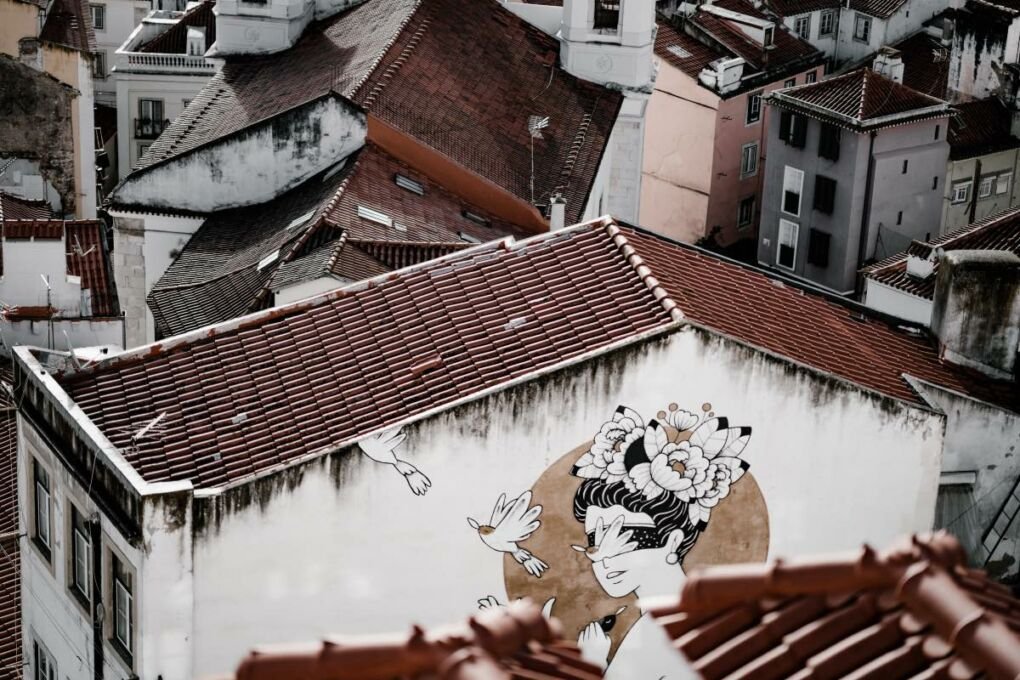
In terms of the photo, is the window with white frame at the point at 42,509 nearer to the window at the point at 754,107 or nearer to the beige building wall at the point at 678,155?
the beige building wall at the point at 678,155

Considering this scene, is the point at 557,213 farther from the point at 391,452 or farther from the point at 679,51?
the point at 679,51

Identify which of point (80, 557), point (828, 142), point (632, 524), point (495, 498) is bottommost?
point (828, 142)

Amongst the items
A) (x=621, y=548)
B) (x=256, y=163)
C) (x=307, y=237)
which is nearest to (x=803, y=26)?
(x=256, y=163)

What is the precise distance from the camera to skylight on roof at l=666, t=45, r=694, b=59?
7388 cm

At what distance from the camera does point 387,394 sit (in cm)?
2780

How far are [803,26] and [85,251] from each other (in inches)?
Result: 1624

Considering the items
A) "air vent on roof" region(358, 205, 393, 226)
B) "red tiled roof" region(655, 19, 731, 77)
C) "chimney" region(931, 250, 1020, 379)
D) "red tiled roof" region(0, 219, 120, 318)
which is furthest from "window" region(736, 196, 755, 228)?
"chimney" region(931, 250, 1020, 379)

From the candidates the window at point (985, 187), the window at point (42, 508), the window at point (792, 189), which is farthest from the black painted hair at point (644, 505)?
the window at point (985, 187)

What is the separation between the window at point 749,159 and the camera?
3014 inches

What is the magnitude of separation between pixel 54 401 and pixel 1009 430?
14.3 meters

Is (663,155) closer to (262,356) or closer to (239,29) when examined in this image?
(239,29)

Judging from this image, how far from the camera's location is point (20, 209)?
2167 inches

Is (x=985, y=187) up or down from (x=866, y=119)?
down

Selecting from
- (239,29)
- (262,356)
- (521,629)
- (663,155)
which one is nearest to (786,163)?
(663,155)
